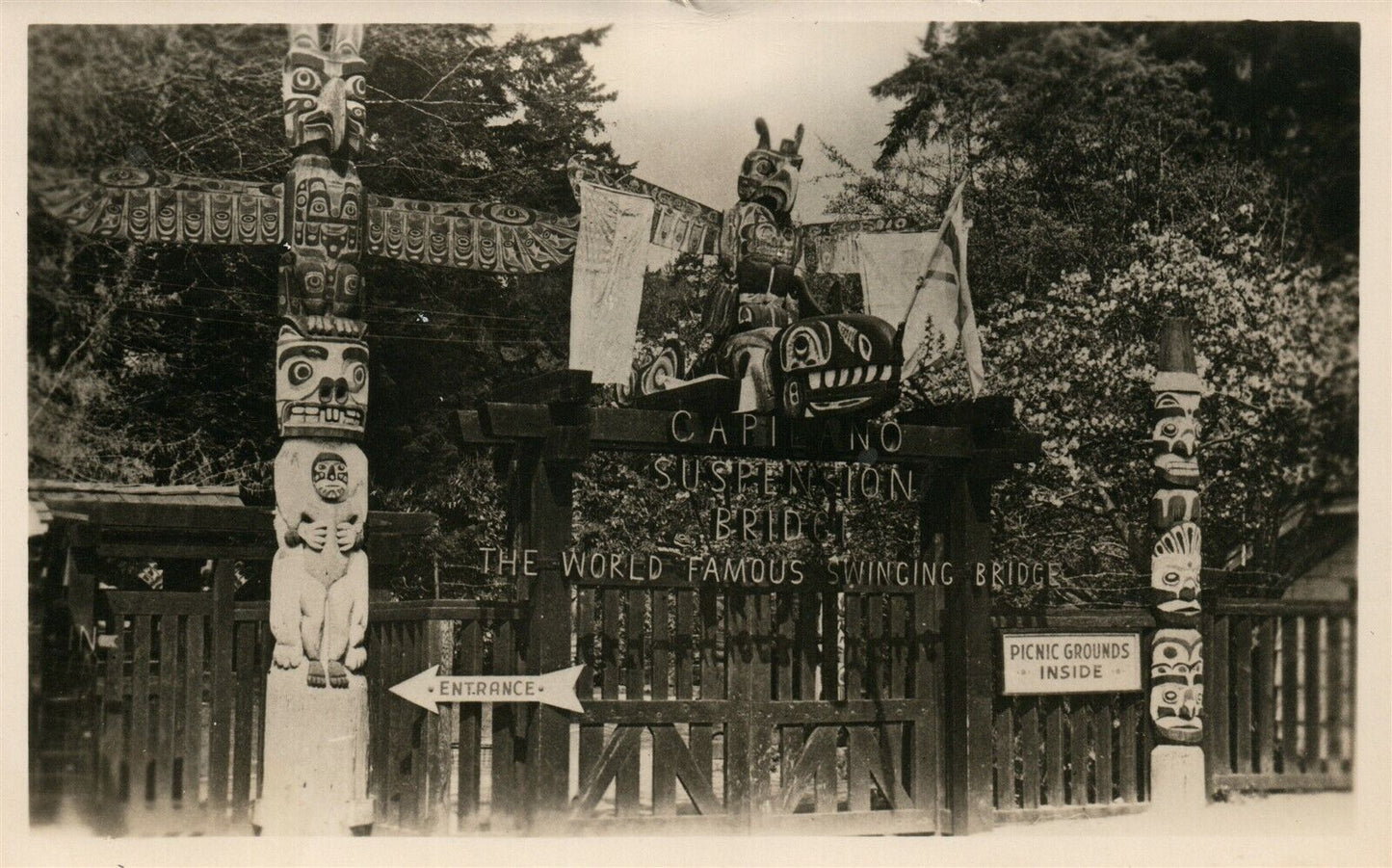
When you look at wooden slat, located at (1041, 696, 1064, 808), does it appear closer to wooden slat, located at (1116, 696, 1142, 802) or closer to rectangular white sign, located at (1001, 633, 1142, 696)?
rectangular white sign, located at (1001, 633, 1142, 696)

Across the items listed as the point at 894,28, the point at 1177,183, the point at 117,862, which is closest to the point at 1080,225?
the point at 1177,183

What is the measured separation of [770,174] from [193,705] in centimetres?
Result: 506

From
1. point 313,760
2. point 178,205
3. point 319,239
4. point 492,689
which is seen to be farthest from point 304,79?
point 313,760

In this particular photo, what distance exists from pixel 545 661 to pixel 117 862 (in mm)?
2720

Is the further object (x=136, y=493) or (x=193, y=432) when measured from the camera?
(x=193, y=432)

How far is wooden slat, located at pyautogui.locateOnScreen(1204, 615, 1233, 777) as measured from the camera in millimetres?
9062

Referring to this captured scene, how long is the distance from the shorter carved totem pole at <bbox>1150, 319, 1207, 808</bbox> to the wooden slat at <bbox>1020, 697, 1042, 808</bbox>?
86cm

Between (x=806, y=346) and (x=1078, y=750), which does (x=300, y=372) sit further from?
(x=1078, y=750)

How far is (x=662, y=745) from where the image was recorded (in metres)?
8.04

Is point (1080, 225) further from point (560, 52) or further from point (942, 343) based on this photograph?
point (560, 52)

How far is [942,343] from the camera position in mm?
12555

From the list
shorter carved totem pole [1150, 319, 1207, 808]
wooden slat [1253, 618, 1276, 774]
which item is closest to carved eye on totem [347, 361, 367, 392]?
shorter carved totem pole [1150, 319, 1207, 808]

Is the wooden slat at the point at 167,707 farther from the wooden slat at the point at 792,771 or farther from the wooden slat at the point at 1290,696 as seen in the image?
the wooden slat at the point at 1290,696

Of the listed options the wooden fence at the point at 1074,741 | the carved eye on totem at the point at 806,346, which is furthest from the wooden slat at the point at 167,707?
the wooden fence at the point at 1074,741
